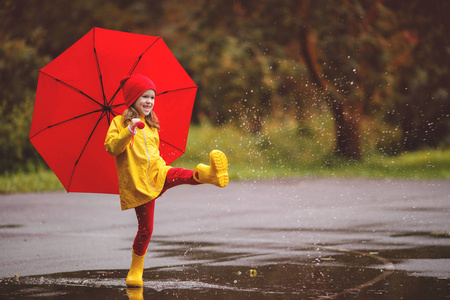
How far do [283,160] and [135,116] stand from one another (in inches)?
769

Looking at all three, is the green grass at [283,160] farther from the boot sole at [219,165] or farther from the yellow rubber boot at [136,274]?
the boot sole at [219,165]

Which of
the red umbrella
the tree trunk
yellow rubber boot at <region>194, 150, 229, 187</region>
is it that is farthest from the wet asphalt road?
the tree trunk

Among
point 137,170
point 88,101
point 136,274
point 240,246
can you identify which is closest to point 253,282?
point 136,274

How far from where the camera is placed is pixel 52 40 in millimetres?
36812

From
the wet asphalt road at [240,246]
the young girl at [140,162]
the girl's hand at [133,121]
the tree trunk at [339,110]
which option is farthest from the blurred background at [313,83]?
the girl's hand at [133,121]

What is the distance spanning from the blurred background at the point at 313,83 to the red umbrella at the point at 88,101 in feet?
36.9

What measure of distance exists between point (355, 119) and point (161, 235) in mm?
16260

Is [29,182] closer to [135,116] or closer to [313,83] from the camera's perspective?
[313,83]

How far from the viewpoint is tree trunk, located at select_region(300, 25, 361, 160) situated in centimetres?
2472

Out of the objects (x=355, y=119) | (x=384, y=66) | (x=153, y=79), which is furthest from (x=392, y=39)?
(x=153, y=79)

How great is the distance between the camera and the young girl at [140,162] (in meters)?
6.02

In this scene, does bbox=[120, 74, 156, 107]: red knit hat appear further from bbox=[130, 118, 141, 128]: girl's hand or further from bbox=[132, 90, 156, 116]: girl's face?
bbox=[130, 118, 141, 128]: girl's hand

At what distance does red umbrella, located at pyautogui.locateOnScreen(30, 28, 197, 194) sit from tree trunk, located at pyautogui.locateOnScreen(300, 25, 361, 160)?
17.9 meters

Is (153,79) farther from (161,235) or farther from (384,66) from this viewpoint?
(384,66)
